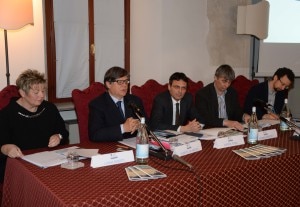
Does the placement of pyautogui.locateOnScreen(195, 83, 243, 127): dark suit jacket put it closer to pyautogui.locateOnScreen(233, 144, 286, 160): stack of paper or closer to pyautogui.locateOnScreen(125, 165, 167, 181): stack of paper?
pyautogui.locateOnScreen(233, 144, 286, 160): stack of paper

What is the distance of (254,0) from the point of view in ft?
14.9

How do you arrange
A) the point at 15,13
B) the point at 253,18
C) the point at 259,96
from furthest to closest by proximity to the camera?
the point at 253,18
the point at 259,96
the point at 15,13

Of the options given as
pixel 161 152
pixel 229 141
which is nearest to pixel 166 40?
pixel 229 141

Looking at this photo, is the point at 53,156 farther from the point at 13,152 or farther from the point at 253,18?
the point at 253,18

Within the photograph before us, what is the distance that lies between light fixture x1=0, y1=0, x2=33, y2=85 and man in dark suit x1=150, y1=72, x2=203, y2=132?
58.8 inches

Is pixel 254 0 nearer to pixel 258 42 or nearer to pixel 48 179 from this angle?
pixel 258 42

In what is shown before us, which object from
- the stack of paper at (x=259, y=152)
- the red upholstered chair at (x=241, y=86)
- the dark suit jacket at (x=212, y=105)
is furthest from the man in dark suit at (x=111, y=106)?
the red upholstered chair at (x=241, y=86)

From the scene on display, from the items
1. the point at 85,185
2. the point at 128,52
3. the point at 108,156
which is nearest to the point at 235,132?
the point at 108,156

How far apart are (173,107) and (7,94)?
131 centimetres

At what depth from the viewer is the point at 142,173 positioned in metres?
1.59

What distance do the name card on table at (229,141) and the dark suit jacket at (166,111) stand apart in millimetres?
524

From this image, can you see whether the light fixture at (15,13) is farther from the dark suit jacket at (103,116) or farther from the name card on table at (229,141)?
the name card on table at (229,141)

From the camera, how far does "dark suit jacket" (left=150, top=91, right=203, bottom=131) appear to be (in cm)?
274

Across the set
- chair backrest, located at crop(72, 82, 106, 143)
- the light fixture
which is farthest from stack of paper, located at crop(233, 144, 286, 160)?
the light fixture
